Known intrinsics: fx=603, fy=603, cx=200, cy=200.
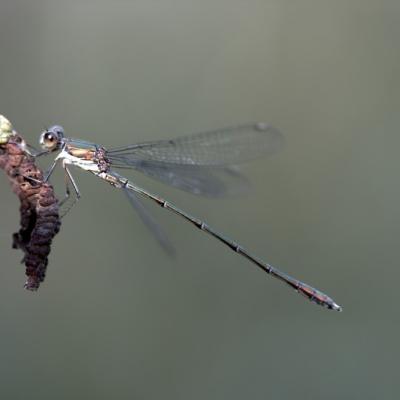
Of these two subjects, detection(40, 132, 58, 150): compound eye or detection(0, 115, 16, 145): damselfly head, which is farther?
detection(40, 132, 58, 150): compound eye

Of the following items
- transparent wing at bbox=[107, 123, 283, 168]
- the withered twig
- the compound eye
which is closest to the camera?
the withered twig

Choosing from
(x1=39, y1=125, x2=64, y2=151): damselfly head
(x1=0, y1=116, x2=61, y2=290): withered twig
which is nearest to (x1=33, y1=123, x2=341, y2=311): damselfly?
(x1=39, y1=125, x2=64, y2=151): damselfly head

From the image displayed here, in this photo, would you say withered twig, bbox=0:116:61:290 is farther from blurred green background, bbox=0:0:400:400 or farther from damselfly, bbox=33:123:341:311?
blurred green background, bbox=0:0:400:400

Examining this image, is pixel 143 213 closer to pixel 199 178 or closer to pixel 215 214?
pixel 199 178

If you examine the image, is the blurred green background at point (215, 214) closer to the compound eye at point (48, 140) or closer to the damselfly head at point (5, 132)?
the compound eye at point (48, 140)

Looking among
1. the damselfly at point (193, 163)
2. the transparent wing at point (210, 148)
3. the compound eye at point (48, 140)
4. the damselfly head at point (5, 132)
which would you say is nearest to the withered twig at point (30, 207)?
the damselfly head at point (5, 132)

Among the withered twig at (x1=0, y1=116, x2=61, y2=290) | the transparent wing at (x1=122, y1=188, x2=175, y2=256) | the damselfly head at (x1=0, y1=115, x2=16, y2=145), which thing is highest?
the transparent wing at (x1=122, y1=188, x2=175, y2=256)

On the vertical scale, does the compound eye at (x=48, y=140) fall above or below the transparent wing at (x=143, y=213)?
below

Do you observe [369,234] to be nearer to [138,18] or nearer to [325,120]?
[325,120]
